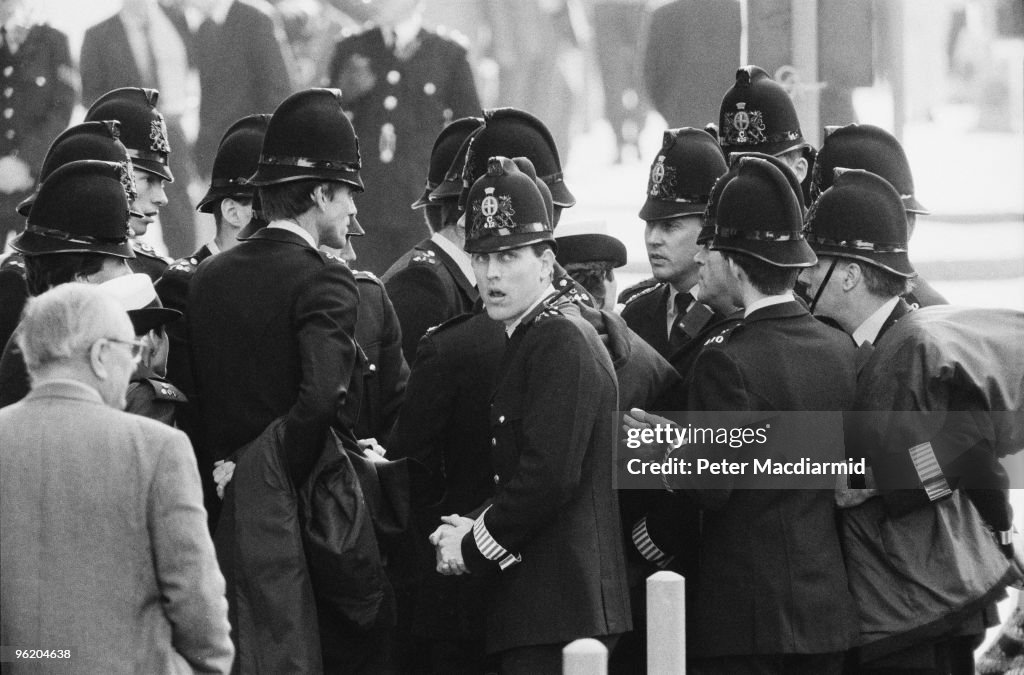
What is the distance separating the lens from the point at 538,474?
4203mm

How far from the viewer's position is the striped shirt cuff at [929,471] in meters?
4.59

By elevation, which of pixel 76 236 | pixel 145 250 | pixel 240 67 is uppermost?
pixel 240 67

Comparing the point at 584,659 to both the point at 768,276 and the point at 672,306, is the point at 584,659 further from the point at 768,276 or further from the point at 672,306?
the point at 672,306

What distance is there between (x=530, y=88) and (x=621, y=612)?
488 cm

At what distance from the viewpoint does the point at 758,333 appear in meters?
4.47

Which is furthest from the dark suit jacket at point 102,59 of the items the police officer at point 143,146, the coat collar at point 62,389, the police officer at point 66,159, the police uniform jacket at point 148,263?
the coat collar at point 62,389

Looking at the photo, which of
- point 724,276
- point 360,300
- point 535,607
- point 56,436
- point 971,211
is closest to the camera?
point 56,436

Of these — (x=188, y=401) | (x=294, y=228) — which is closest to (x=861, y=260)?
(x=294, y=228)

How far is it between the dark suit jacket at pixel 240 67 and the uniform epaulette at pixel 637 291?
3034 mm

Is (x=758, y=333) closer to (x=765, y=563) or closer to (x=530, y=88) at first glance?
(x=765, y=563)

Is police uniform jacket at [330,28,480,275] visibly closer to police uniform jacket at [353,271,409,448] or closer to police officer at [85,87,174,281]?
police officer at [85,87,174,281]

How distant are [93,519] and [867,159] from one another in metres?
3.32

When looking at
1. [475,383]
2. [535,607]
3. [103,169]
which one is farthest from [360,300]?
[535,607]

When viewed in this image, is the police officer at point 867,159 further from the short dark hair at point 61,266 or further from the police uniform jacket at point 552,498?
the short dark hair at point 61,266
